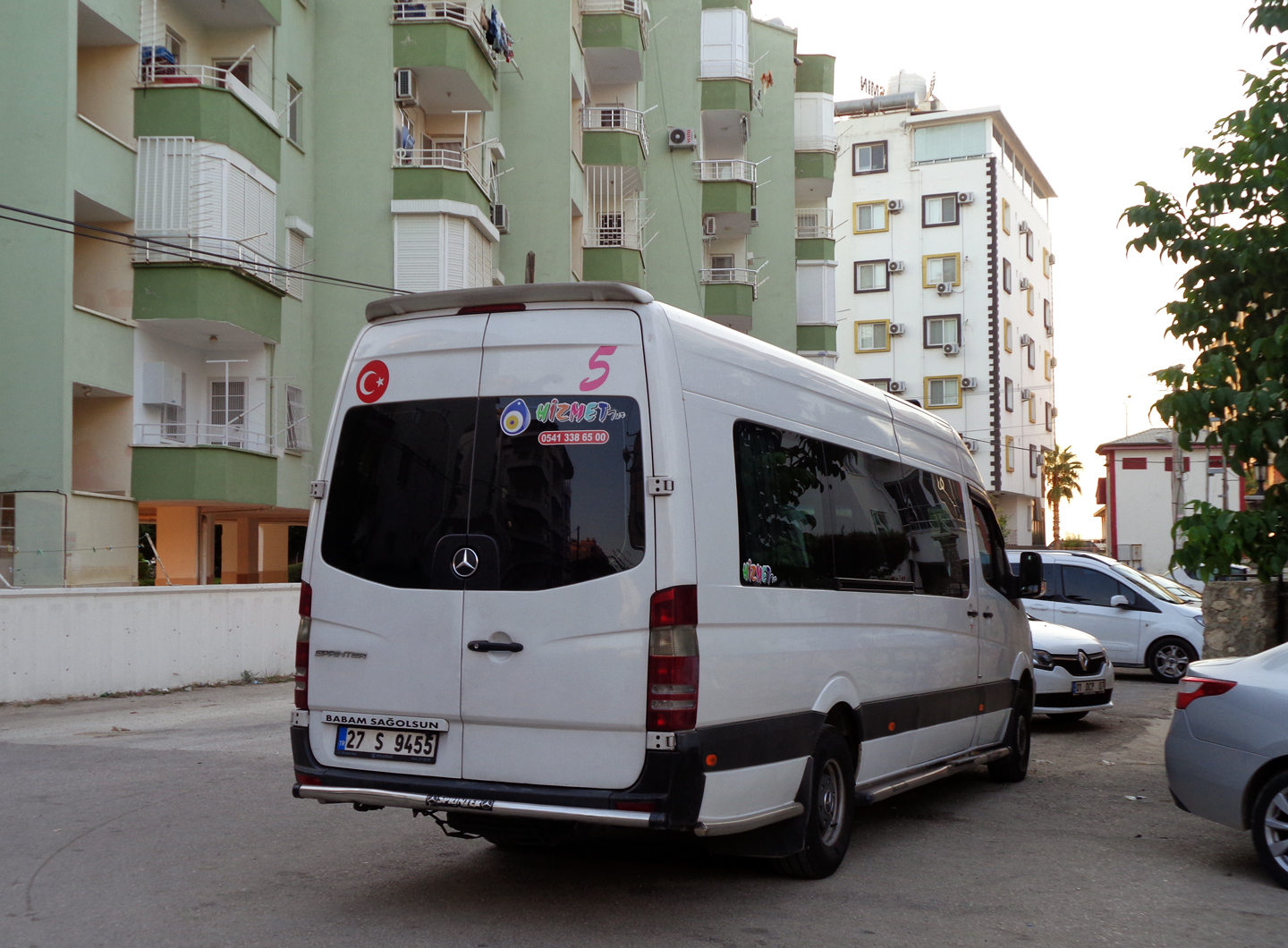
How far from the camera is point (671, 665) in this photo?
18.7 feet

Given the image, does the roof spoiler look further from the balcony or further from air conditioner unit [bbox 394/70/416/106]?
the balcony

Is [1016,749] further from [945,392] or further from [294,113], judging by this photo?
[945,392]

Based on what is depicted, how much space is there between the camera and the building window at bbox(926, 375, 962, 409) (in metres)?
65.1

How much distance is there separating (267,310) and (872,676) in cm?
1892

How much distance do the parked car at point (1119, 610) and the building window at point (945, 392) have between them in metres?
44.8

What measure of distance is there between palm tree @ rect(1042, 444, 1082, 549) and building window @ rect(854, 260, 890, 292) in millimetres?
24000

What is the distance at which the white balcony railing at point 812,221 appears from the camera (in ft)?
149

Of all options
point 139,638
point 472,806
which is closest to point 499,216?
point 139,638

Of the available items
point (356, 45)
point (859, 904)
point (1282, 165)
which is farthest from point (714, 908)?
point (356, 45)

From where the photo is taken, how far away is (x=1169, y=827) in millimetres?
8875

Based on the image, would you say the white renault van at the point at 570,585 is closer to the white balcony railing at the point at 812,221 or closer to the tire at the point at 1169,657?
the tire at the point at 1169,657

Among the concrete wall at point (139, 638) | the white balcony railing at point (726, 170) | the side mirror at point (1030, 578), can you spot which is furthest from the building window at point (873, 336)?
the side mirror at point (1030, 578)

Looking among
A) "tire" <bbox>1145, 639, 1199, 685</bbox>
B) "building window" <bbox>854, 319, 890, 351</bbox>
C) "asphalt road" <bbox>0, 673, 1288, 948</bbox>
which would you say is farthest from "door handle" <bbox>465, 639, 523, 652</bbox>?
"building window" <bbox>854, 319, 890, 351</bbox>

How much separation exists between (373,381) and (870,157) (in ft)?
211
